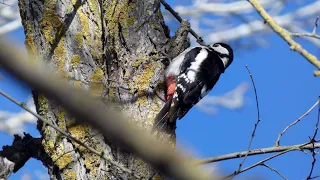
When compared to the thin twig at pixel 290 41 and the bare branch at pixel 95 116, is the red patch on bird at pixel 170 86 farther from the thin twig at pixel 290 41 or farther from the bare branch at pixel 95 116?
the bare branch at pixel 95 116

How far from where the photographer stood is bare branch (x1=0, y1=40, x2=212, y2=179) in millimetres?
437

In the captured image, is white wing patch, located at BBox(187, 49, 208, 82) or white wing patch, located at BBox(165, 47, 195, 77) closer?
white wing patch, located at BBox(165, 47, 195, 77)

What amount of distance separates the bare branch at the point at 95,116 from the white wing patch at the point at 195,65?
9.27 feet

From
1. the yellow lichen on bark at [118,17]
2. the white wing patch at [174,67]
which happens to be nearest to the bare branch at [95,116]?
the yellow lichen on bark at [118,17]

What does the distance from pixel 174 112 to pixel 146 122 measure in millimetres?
337

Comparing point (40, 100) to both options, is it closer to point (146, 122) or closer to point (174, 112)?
point (146, 122)

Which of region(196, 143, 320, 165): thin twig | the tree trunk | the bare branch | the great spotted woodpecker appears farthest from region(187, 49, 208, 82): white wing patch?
the bare branch

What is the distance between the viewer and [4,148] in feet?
8.03

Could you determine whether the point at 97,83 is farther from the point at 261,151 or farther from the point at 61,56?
the point at 261,151

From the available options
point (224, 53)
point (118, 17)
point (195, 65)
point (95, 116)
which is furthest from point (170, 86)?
point (95, 116)

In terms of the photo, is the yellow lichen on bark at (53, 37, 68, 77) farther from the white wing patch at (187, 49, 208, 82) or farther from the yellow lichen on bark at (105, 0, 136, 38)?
the white wing patch at (187, 49, 208, 82)

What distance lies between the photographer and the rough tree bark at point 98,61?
85.1 inches

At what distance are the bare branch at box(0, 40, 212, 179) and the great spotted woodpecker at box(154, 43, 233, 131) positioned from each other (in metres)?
1.84

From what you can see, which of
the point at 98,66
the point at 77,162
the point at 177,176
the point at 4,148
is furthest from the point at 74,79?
the point at 177,176
